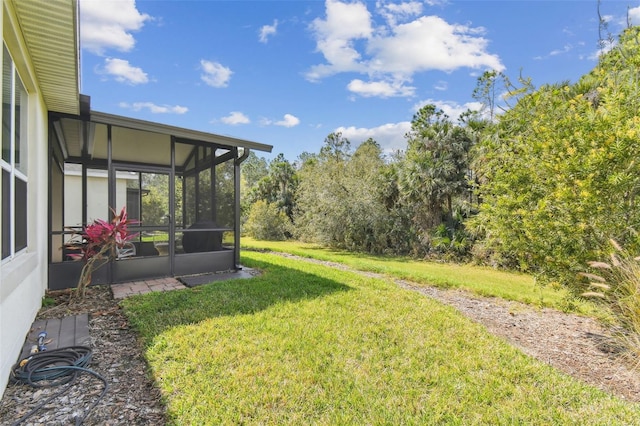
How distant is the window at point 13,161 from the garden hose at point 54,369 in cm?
96

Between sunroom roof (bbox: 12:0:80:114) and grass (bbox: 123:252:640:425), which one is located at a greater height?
sunroom roof (bbox: 12:0:80:114)

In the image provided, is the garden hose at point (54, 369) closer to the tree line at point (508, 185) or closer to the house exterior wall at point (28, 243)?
the house exterior wall at point (28, 243)

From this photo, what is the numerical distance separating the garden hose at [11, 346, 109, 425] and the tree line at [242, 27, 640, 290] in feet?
16.3

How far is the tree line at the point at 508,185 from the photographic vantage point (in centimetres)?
363

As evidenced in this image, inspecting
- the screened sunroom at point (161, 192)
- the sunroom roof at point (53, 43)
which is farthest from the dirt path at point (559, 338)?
the sunroom roof at point (53, 43)

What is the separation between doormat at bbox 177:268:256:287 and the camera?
6.02m

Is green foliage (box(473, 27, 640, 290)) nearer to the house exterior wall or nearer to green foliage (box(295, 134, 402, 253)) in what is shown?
the house exterior wall

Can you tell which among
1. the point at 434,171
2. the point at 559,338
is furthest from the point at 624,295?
the point at 434,171

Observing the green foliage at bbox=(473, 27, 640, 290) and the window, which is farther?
the green foliage at bbox=(473, 27, 640, 290)

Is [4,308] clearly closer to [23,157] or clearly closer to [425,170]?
[23,157]

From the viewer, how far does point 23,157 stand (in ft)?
12.3

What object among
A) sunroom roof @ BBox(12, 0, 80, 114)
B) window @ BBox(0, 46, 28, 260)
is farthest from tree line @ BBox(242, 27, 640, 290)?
→ window @ BBox(0, 46, 28, 260)

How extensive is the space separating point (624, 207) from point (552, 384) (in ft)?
7.42

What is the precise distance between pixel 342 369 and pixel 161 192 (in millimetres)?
5556
